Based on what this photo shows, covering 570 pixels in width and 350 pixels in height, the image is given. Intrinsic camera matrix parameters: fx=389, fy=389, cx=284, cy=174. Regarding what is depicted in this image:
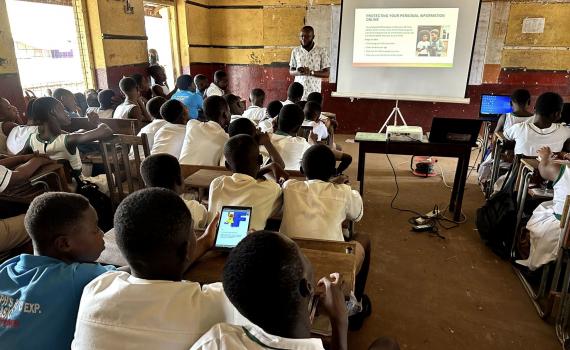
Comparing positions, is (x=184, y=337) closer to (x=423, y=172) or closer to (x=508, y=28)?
(x=423, y=172)

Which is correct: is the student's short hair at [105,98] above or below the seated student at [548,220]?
above

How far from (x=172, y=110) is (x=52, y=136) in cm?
84

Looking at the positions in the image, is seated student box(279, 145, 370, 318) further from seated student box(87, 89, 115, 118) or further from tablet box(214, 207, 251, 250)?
seated student box(87, 89, 115, 118)

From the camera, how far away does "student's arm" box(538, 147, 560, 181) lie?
7.41 ft

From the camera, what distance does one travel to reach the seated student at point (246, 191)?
1.69 meters

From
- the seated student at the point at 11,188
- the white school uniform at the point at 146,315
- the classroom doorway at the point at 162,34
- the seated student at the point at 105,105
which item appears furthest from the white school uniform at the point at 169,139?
the classroom doorway at the point at 162,34

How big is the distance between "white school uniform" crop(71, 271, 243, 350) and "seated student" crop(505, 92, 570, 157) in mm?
3137

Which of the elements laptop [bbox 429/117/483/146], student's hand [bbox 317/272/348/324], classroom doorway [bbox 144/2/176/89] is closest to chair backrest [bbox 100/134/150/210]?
student's hand [bbox 317/272/348/324]

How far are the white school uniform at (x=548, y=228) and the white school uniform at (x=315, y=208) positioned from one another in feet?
4.21

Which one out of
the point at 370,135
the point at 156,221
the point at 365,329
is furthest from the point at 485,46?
the point at 156,221

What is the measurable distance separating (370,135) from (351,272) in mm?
2473

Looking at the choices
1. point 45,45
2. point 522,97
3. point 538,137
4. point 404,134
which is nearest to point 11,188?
point 404,134

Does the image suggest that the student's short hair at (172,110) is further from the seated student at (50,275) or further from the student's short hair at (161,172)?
the seated student at (50,275)

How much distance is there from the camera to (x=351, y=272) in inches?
49.1
